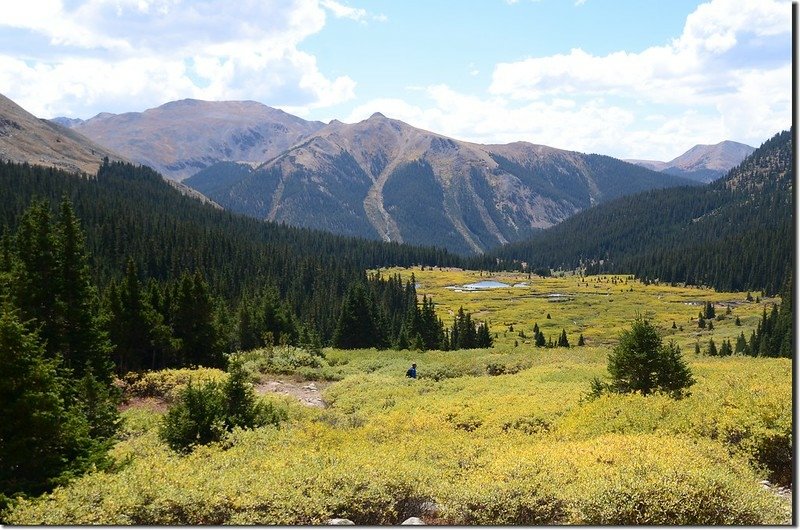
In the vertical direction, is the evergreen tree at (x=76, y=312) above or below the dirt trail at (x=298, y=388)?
above

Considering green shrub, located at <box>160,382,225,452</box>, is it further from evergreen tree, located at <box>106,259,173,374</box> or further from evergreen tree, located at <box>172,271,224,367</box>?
evergreen tree, located at <box>172,271,224,367</box>

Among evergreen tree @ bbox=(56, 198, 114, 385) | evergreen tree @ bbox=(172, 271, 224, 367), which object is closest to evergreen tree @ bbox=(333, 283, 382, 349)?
evergreen tree @ bbox=(172, 271, 224, 367)

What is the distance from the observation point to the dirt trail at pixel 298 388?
30.5 m

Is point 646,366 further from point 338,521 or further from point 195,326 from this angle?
point 195,326

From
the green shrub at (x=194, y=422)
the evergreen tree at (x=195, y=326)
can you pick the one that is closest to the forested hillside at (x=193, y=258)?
the evergreen tree at (x=195, y=326)

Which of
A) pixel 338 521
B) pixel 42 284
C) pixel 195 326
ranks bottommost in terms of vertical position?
pixel 195 326

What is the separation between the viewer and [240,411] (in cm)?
1927

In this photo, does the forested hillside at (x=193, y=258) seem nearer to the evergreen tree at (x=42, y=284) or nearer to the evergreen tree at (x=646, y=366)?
the evergreen tree at (x=42, y=284)

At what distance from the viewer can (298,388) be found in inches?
1352

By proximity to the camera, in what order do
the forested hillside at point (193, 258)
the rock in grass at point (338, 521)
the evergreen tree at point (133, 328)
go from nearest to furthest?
the rock in grass at point (338, 521), the evergreen tree at point (133, 328), the forested hillside at point (193, 258)

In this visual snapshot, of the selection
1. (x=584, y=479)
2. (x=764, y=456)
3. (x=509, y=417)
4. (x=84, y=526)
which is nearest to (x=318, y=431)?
(x=509, y=417)

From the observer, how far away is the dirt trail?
100ft

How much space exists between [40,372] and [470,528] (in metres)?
11.5

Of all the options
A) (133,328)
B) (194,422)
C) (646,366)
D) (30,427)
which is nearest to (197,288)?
(133,328)
